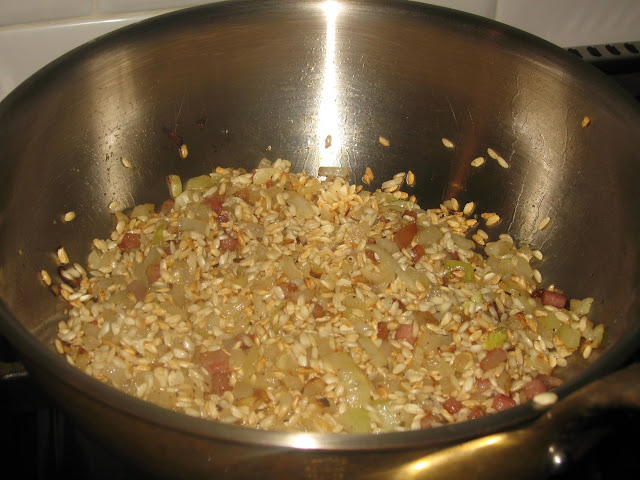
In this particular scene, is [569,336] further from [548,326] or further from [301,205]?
[301,205]

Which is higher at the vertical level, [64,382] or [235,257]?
[64,382]

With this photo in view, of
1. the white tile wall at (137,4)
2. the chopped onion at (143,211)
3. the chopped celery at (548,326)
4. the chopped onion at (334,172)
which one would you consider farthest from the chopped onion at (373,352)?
the white tile wall at (137,4)

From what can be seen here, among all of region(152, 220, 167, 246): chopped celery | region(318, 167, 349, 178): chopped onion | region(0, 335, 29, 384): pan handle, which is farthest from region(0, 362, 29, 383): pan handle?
region(318, 167, 349, 178): chopped onion

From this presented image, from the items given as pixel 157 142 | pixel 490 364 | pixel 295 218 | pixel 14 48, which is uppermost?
pixel 14 48

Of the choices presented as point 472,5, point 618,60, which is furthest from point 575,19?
point 472,5

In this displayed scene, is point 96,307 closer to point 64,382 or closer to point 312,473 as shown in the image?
point 64,382

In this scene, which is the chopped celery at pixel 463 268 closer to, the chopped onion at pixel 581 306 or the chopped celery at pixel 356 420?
the chopped onion at pixel 581 306

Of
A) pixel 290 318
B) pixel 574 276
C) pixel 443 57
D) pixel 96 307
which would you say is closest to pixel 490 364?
pixel 574 276
